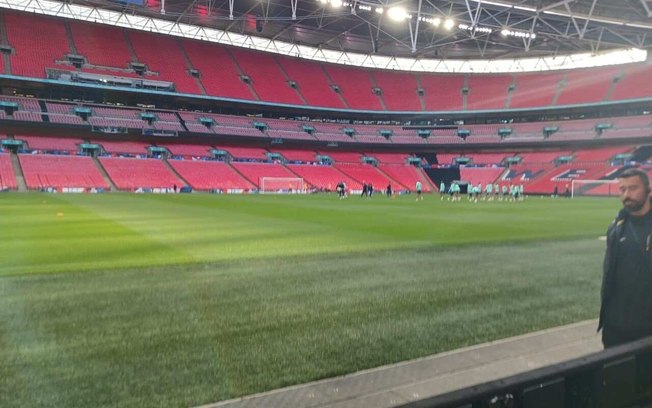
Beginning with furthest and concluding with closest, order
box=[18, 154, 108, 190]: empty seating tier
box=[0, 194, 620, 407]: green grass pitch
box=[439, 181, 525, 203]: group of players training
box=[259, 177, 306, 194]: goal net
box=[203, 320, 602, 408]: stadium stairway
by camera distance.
A: box=[259, 177, 306, 194]: goal net < box=[18, 154, 108, 190]: empty seating tier < box=[439, 181, 525, 203]: group of players training < box=[0, 194, 620, 407]: green grass pitch < box=[203, 320, 602, 408]: stadium stairway

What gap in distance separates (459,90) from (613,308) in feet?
236

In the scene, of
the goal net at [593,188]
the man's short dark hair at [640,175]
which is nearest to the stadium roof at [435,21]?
the goal net at [593,188]

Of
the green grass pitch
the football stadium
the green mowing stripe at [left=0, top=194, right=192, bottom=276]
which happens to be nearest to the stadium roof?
the football stadium

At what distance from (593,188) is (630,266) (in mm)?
52814

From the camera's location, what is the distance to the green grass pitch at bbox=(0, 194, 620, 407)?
4.02 m

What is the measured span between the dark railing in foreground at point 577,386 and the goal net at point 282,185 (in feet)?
156

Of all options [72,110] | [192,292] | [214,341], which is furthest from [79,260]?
[72,110]

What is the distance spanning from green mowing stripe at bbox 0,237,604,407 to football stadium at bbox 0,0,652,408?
0.13ft

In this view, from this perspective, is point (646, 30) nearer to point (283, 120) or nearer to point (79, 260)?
point (283, 120)

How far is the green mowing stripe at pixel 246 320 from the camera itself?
3910 millimetres

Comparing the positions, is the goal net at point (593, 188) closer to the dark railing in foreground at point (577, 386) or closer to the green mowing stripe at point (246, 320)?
the green mowing stripe at point (246, 320)

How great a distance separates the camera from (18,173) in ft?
133

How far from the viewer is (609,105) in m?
58.2

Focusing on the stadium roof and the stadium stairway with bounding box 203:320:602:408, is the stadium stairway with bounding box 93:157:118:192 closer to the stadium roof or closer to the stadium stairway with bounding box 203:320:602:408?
the stadium roof
